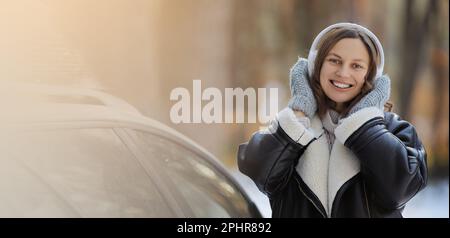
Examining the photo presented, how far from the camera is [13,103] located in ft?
6.75

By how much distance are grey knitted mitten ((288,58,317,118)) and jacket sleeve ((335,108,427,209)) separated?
0.13 meters

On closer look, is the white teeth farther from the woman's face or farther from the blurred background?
the blurred background

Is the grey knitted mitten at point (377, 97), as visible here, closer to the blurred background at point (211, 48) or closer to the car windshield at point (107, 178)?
the blurred background at point (211, 48)

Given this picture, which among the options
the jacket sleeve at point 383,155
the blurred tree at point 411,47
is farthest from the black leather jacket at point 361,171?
the blurred tree at point 411,47

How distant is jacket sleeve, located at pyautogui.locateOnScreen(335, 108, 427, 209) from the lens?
1897 millimetres

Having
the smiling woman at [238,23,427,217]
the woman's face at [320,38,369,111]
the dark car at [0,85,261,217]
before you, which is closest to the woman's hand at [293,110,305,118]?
the smiling woman at [238,23,427,217]

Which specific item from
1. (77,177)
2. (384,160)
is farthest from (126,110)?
(384,160)

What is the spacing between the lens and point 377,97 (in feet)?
6.48

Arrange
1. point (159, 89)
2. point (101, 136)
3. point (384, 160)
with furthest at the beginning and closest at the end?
point (159, 89) < point (101, 136) < point (384, 160)

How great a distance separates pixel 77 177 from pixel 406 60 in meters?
1.33

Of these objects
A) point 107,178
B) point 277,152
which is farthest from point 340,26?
point 107,178

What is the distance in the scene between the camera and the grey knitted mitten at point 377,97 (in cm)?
197

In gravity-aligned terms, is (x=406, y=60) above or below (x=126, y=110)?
above
